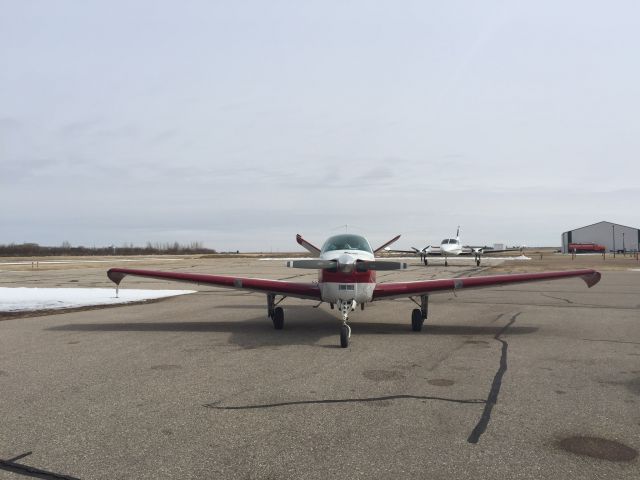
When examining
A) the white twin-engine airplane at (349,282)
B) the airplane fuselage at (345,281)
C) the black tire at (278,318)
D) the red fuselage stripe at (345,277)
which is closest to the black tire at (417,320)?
the white twin-engine airplane at (349,282)

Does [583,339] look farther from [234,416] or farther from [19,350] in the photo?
[19,350]

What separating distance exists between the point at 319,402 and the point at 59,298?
Answer: 15.8 meters

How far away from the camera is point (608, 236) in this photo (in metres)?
114

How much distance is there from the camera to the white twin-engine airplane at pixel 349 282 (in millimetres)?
10156

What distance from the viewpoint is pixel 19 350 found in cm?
931

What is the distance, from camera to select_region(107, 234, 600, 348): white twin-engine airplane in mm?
10156

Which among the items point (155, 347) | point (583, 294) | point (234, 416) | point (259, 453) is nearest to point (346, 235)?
point (155, 347)

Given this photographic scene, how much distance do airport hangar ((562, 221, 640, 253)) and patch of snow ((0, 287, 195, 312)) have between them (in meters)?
113

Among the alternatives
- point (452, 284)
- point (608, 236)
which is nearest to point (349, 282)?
point (452, 284)

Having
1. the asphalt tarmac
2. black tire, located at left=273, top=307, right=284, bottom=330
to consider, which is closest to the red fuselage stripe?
the asphalt tarmac

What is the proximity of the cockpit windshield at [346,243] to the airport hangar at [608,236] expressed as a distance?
11468cm

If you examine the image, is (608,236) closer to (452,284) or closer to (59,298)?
(452,284)

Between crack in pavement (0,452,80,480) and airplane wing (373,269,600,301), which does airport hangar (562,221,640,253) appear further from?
crack in pavement (0,452,80,480)

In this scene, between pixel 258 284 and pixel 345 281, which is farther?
pixel 258 284
